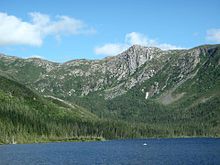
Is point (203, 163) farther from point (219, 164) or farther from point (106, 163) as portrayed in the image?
point (106, 163)

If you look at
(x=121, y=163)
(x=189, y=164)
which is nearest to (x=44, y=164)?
(x=121, y=163)

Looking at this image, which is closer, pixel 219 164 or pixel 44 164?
pixel 219 164

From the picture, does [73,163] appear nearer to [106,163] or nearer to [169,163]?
[106,163]

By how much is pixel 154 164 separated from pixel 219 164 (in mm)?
20290

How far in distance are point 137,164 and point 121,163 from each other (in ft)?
21.5

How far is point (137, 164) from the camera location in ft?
458

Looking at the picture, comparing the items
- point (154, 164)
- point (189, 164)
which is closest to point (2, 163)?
point (154, 164)

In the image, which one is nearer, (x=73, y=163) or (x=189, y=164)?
(x=189, y=164)

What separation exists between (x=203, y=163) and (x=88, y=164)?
3708 centimetres

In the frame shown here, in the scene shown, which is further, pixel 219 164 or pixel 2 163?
pixel 2 163

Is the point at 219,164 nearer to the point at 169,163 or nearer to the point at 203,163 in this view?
the point at 203,163

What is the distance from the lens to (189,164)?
456 ft

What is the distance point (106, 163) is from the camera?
481 ft

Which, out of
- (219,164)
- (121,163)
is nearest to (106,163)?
(121,163)
